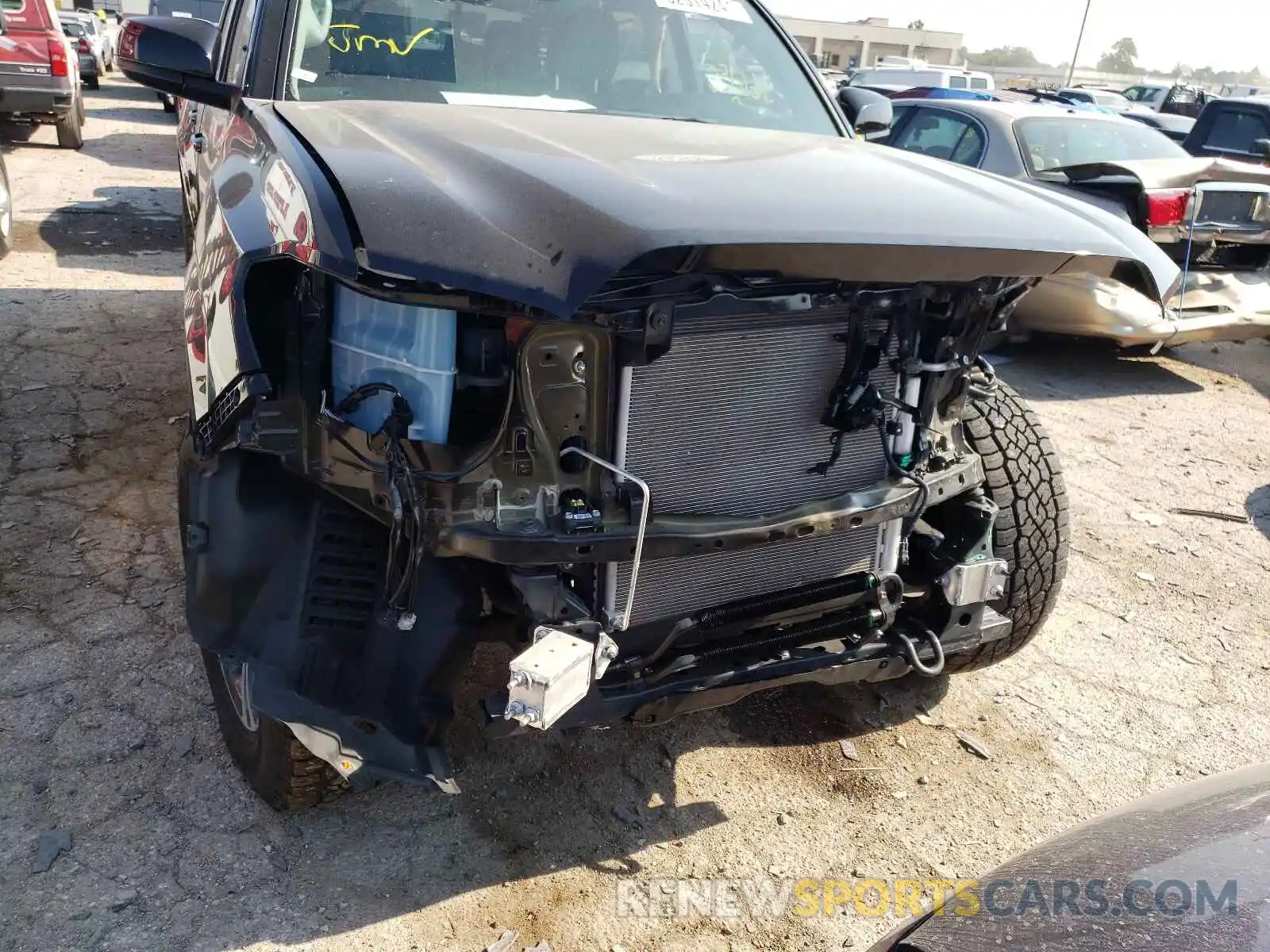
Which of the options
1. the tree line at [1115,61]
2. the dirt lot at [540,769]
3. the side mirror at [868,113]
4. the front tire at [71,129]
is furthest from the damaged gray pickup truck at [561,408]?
the tree line at [1115,61]

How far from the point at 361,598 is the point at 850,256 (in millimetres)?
1247

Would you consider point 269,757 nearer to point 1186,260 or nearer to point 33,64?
point 1186,260

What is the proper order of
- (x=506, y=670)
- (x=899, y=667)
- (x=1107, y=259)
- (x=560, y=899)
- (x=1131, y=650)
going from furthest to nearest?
(x=1131, y=650) → (x=506, y=670) → (x=899, y=667) → (x=560, y=899) → (x=1107, y=259)

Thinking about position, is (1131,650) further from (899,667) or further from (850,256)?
(850,256)

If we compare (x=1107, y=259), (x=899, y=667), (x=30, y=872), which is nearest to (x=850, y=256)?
(x=1107, y=259)

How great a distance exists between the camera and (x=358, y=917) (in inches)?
85.7

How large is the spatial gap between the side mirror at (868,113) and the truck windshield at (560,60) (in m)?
0.25

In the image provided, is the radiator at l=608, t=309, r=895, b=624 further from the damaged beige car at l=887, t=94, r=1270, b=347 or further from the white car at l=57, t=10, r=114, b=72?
the white car at l=57, t=10, r=114, b=72

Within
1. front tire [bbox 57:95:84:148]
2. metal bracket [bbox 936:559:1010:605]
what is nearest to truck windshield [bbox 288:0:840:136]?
metal bracket [bbox 936:559:1010:605]

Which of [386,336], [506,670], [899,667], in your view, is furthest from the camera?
[506,670]

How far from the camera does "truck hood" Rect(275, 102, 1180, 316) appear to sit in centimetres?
164

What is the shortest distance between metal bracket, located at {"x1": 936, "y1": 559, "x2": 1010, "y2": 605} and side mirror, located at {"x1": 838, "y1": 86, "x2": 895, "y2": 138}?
5.83ft

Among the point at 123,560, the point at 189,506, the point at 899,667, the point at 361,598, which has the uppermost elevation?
the point at 189,506

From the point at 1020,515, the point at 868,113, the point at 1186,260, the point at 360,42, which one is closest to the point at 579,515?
the point at 1020,515
